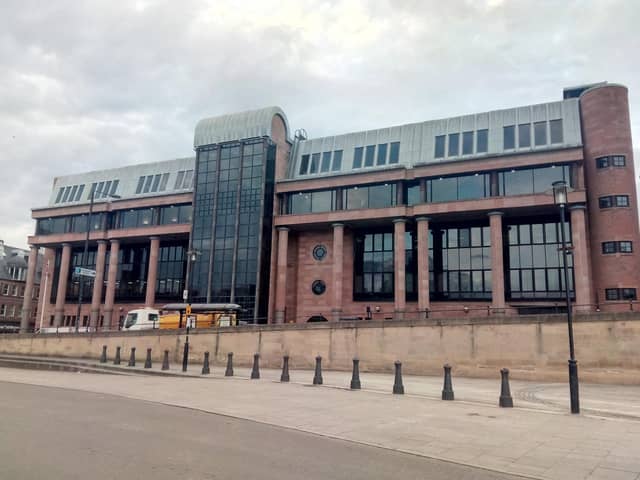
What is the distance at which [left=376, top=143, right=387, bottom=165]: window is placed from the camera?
47000 mm

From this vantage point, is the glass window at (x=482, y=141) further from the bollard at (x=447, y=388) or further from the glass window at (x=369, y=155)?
the bollard at (x=447, y=388)

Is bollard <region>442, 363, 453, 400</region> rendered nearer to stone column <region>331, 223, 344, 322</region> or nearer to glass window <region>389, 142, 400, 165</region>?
stone column <region>331, 223, 344, 322</region>

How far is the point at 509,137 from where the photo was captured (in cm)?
4225

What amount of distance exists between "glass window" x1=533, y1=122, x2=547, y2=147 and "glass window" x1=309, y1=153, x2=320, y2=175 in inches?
765

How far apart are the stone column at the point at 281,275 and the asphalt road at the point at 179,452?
3393cm

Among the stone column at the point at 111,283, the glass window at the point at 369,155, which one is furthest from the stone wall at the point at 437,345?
the glass window at the point at 369,155

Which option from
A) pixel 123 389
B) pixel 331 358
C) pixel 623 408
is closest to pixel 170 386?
pixel 123 389

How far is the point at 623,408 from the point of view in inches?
569

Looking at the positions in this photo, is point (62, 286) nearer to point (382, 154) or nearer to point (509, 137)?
point (382, 154)

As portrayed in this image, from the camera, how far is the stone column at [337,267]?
44.6 meters

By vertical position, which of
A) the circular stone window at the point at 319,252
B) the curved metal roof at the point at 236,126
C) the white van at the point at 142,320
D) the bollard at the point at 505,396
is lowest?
the bollard at the point at 505,396

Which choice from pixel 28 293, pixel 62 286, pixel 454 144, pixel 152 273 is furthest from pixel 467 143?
pixel 28 293

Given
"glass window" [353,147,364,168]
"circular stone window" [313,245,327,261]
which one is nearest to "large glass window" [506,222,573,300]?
"glass window" [353,147,364,168]

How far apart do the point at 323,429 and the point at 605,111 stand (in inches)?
1456
